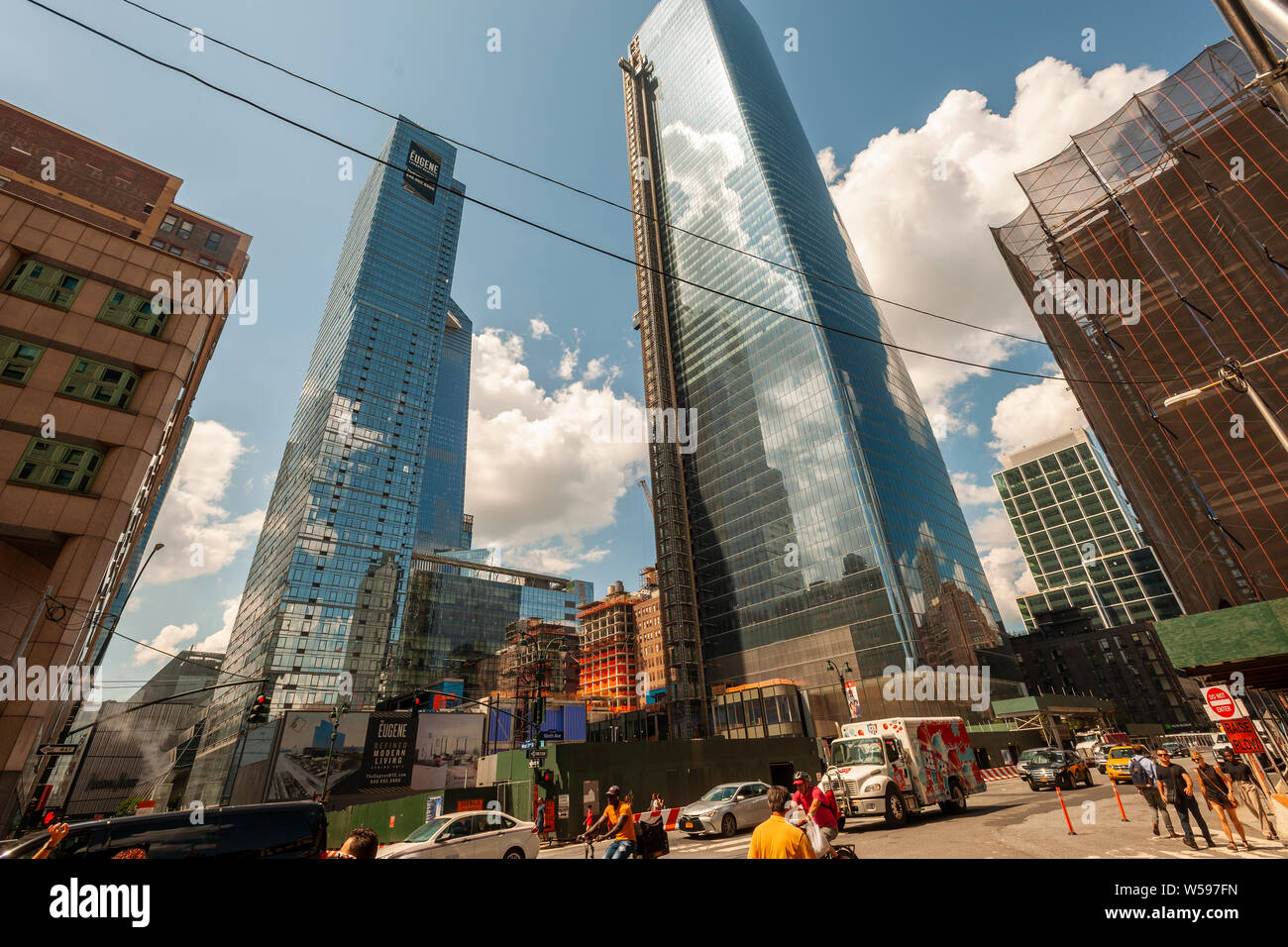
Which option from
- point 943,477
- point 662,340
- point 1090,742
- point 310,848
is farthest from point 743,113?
point 310,848

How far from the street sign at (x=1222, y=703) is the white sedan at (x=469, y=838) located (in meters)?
16.5

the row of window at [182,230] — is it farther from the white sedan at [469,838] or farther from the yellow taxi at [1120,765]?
the yellow taxi at [1120,765]

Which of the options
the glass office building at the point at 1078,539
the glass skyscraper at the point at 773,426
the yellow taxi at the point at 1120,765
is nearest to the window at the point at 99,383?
the glass skyscraper at the point at 773,426

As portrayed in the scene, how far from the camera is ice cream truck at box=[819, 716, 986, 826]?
16969 millimetres

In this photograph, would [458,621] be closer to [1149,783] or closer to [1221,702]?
[1149,783]

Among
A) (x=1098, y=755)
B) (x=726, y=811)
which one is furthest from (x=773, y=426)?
(x=726, y=811)

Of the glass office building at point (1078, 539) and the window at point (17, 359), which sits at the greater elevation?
the glass office building at point (1078, 539)

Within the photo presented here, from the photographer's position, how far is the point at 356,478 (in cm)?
9450

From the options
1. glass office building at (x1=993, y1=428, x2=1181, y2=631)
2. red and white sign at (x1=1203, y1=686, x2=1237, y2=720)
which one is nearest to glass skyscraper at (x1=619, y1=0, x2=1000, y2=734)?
red and white sign at (x1=1203, y1=686, x2=1237, y2=720)

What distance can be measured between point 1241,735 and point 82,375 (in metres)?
47.2

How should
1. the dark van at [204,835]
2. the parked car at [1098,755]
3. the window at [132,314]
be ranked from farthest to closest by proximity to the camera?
the parked car at [1098,755] < the window at [132,314] < the dark van at [204,835]

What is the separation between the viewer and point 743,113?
94250 millimetres

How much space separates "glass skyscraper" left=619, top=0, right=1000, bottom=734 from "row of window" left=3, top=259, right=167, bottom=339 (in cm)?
4780

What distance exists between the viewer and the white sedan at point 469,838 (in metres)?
12.2
